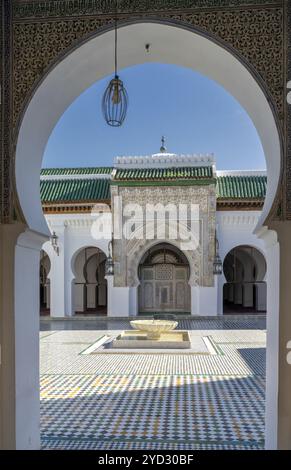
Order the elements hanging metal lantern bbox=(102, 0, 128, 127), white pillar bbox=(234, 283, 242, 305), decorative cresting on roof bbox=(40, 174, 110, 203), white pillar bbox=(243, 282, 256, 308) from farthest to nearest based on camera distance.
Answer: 1. white pillar bbox=(234, 283, 242, 305)
2. white pillar bbox=(243, 282, 256, 308)
3. decorative cresting on roof bbox=(40, 174, 110, 203)
4. hanging metal lantern bbox=(102, 0, 128, 127)

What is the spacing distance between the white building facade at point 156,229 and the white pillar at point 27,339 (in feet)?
19.3

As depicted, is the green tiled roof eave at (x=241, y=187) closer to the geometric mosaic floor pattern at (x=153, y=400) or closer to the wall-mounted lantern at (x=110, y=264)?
the wall-mounted lantern at (x=110, y=264)

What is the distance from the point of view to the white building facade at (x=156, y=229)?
783 centimetres

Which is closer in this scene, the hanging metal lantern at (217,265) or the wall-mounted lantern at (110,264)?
the hanging metal lantern at (217,265)

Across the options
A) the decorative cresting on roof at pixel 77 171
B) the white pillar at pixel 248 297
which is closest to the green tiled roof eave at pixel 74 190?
the decorative cresting on roof at pixel 77 171

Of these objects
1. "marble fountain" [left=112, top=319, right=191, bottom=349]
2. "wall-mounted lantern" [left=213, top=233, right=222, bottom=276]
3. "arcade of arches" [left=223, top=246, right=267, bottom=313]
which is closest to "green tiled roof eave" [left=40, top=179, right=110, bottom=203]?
"wall-mounted lantern" [left=213, top=233, right=222, bottom=276]

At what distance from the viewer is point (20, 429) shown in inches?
70.7

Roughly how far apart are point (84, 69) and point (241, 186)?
6.69 meters

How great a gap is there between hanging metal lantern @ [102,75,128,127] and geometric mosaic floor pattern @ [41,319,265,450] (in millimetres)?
1655

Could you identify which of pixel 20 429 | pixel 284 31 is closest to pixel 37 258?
pixel 20 429

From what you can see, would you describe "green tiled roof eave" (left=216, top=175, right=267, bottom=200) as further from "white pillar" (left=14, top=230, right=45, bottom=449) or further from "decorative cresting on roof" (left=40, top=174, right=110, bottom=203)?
"white pillar" (left=14, top=230, right=45, bottom=449)

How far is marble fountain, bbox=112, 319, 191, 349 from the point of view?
5.22 meters

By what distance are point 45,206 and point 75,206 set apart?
0.57 metres

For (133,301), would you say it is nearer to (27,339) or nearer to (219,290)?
(219,290)
